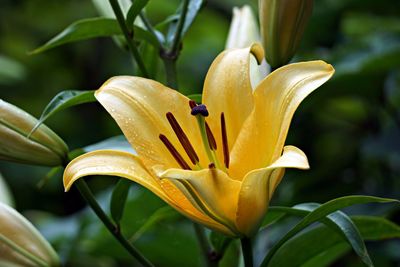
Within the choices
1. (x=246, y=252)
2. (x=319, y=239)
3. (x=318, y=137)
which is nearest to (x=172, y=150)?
(x=246, y=252)

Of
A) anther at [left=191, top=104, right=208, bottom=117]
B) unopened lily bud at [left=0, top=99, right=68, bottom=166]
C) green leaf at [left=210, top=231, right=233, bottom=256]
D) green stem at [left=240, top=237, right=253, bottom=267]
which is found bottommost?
green leaf at [left=210, top=231, right=233, bottom=256]

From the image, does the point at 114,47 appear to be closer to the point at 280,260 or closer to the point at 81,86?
the point at 81,86

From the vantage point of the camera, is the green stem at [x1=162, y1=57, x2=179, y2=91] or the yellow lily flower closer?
the yellow lily flower

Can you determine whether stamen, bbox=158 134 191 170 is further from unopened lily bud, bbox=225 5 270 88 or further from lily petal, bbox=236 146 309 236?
unopened lily bud, bbox=225 5 270 88

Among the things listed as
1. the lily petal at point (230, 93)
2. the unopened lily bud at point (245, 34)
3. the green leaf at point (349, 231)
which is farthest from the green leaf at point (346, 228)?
the unopened lily bud at point (245, 34)

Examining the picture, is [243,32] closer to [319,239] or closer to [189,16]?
[189,16]

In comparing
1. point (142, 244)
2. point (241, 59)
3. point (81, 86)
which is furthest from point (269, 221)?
point (81, 86)

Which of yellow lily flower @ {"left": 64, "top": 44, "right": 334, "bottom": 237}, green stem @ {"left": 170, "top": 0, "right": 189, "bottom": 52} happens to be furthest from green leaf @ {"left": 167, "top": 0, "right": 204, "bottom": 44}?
yellow lily flower @ {"left": 64, "top": 44, "right": 334, "bottom": 237}
